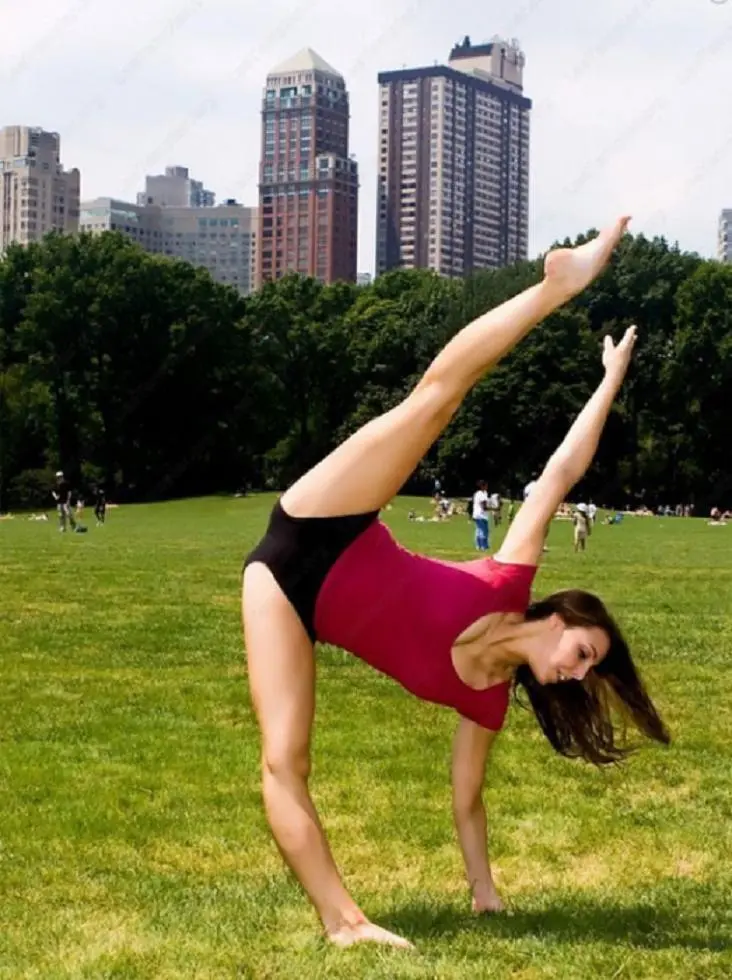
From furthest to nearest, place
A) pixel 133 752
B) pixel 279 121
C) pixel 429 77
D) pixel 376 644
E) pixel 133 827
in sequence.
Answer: pixel 279 121 < pixel 429 77 < pixel 133 752 < pixel 133 827 < pixel 376 644

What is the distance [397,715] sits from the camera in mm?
10375

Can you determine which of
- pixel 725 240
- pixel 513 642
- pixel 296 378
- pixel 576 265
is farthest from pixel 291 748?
pixel 725 240

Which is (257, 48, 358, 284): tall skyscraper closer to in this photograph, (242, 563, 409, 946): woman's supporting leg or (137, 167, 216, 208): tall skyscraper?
(137, 167, 216, 208): tall skyscraper

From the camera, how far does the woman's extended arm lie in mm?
5469

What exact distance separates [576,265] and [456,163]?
110194 mm

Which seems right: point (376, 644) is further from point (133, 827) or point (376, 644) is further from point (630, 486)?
point (630, 486)

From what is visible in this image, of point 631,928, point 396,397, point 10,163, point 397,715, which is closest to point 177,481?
point 396,397

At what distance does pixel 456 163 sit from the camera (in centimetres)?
11194

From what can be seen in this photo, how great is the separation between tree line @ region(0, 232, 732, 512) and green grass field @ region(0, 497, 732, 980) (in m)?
52.6

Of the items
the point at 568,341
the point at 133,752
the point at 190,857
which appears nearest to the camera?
the point at 190,857

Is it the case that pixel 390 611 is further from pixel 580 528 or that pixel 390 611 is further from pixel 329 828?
pixel 580 528

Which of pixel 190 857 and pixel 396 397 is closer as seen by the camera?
pixel 190 857

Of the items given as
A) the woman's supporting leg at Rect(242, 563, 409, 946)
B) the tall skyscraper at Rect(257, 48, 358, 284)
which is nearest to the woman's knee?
the woman's supporting leg at Rect(242, 563, 409, 946)

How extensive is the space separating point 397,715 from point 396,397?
201ft
